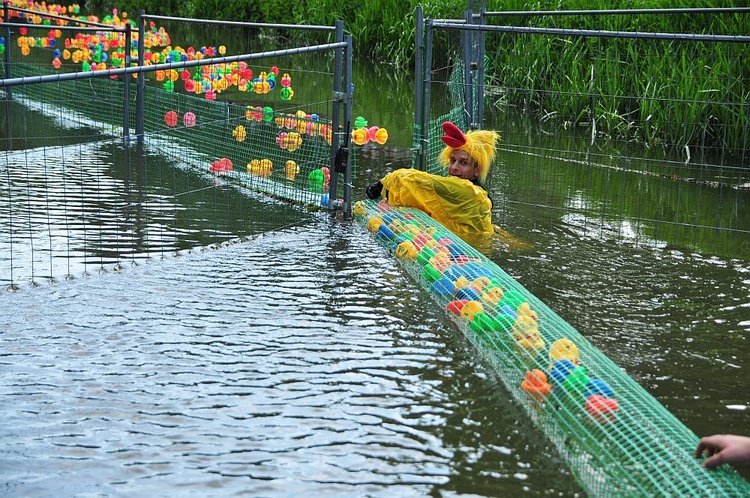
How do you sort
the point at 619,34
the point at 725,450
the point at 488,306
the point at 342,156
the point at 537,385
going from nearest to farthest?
1. the point at 725,450
2. the point at 537,385
3. the point at 488,306
4. the point at 619,34
5. the point at 342,156

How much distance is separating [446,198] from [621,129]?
19.9ft

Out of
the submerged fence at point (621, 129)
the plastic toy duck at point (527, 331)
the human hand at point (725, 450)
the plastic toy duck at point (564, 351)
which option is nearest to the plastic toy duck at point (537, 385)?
the plastic toy duck at point (564, 351)

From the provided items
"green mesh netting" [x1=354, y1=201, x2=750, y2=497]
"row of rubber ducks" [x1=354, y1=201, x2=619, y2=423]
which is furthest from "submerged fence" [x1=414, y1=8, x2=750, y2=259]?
"green mesh netting" [x1=354, y1=201, x2=750, y2=497]

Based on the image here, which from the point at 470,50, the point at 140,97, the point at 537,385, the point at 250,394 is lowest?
the point at 250,394

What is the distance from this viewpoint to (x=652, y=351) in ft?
21.2

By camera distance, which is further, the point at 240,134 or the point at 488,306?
the point at 240,134

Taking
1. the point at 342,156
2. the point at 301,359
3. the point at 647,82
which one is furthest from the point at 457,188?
the point at 647,82

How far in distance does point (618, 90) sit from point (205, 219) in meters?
7.17

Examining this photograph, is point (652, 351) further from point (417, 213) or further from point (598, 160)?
point (598, 160)

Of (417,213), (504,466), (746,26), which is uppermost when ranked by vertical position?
(746,26)

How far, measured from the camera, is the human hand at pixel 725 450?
4.16 meters

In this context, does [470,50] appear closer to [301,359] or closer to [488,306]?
[488,306]

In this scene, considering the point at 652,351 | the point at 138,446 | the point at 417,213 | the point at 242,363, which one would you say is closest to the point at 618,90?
the point at 417,213

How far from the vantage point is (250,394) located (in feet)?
18.2
